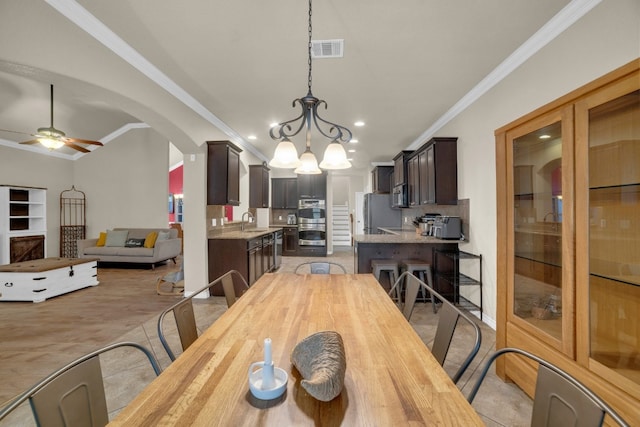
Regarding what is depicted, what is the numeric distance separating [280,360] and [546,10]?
2851 millimetres

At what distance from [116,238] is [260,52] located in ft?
21.4

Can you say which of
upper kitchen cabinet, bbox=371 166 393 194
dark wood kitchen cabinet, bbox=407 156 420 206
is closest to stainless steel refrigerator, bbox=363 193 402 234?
upper kitchen cabinet, bbox=371 166 393 194

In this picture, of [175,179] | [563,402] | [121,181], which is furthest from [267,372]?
[175,179]

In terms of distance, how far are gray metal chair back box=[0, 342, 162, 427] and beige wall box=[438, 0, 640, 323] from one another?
237cm

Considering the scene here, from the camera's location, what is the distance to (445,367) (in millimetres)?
2402

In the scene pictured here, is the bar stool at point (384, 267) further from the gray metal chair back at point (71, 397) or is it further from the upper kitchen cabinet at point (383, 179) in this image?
the upper kitchen cabinet at point (383, 179)

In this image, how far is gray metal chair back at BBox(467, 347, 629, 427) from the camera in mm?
784

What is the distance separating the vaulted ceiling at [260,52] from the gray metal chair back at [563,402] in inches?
89.1

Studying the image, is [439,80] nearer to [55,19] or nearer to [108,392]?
[55,19]

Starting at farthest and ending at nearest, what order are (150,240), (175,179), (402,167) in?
Result: (175,179), (150,240), (402,167)

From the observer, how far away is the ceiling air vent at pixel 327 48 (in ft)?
8.03

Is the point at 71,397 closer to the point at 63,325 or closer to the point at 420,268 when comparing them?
the point at 63,325

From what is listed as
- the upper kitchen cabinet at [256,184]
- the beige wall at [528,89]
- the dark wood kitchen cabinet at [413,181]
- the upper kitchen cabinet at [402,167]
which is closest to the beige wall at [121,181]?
the upper kitchen cabinet at [256,184]

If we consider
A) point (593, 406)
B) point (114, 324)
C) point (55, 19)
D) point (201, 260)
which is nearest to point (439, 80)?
point (593, 406)
